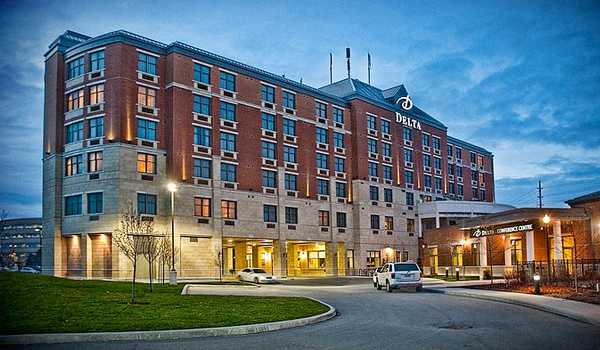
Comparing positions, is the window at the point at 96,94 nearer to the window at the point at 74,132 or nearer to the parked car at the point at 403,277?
the window at the point at 74,132

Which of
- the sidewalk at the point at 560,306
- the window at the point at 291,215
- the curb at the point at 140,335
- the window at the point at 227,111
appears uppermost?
the window at the point at 227,111

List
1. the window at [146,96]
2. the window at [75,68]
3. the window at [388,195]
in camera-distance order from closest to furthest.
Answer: the window at [146,96] → the window at [75,68] → the window at [388,195]

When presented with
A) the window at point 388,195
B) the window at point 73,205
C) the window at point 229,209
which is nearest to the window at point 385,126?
the window at point 388,195

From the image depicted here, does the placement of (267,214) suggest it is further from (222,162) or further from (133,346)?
(133,346)

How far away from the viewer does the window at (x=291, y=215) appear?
65312 millimetres

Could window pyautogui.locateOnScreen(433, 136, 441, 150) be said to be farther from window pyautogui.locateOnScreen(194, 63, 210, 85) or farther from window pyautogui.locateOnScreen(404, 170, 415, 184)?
window pyautogui.locateOnScreen(194, 63, 210, 85)

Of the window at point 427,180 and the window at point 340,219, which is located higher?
the window at point 427,180

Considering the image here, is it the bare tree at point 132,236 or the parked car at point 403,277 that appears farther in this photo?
the parked car at point 403,277

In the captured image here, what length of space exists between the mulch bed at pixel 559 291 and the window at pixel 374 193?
1456 inches

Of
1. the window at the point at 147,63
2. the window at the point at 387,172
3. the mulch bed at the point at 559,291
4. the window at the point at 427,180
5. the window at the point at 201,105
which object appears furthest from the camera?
the window at the point at 427,180

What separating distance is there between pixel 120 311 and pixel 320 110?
174ft

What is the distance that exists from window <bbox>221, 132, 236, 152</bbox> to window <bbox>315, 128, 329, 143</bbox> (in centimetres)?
1329

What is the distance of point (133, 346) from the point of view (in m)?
14.5

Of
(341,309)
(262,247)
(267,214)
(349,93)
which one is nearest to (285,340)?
(341,309)
